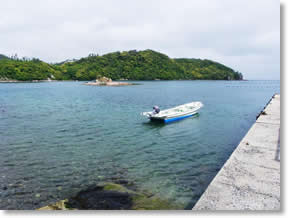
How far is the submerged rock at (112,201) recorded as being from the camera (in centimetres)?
623

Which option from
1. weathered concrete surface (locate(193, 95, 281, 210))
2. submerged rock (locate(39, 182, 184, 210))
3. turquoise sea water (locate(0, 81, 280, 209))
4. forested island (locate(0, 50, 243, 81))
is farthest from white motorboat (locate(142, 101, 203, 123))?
forested island (locate(0, 50, 243, 81))

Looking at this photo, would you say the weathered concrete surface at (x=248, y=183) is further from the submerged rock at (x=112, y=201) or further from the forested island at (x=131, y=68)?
the forested island at (x=131, y=68)

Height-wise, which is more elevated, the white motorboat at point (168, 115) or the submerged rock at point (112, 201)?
the white motorboat at point (168, 115)

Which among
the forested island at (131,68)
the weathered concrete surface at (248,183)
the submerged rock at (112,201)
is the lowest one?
the submerged rock at (112,201)

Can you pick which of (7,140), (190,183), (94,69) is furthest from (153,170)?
(94,69)

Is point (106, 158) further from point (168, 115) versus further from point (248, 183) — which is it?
point (168, 115)

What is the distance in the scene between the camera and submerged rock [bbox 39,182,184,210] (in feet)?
20.5

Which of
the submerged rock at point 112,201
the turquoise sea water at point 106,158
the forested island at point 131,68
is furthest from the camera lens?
the forested island at point 131,68

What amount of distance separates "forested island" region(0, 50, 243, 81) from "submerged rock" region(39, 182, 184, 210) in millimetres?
152683

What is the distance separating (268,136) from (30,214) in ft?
Result: 31.2

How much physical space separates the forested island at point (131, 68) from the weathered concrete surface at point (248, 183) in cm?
15487

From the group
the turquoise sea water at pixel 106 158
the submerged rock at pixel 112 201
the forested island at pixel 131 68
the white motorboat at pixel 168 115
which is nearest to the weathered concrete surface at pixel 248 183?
the turquoise sea water at pixel 106 158

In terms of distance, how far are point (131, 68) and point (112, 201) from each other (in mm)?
175017

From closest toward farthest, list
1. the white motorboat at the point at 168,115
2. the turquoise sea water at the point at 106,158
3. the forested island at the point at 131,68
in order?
the turquoise sea water at the point at 106,158, the white motorboat at the point at 168,115, the forested island at the point at 131,68
